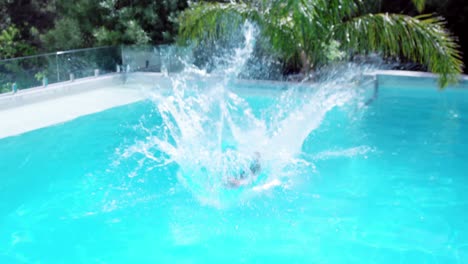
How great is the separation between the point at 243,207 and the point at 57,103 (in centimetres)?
708

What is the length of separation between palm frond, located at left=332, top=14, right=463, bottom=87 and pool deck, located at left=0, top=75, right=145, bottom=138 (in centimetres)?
585

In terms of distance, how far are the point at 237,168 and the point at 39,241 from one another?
8.83 feet

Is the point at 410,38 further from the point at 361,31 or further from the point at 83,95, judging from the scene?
the point at 83,95

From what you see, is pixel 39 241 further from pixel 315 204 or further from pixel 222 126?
pixel 222 126

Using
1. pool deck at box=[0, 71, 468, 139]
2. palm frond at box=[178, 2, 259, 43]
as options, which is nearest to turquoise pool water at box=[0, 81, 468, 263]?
pool deck at box=[0, 71, 468, 139]

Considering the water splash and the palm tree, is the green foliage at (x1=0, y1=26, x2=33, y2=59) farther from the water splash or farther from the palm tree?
the palm tree

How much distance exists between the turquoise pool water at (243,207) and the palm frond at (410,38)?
4.96 feet

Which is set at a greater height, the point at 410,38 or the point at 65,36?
the point at 65,36

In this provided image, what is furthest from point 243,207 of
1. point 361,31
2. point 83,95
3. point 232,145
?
point 83,95

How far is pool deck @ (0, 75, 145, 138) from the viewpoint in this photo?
982 cm

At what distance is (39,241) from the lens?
5.34 meters

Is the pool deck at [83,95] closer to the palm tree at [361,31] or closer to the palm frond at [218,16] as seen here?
the palm frond at [218,16]

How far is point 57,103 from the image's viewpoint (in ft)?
38.0

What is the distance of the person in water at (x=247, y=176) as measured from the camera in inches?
260
